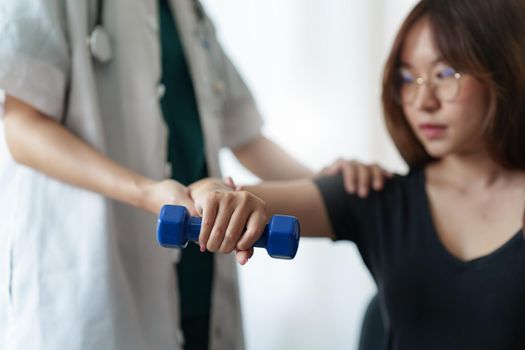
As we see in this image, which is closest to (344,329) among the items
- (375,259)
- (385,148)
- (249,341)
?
(249,341)

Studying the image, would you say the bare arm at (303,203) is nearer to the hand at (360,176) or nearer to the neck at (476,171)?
the hand at (360,176)

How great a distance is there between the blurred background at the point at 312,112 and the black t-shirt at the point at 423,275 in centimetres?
69

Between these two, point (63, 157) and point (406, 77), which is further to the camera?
point (406, 77)

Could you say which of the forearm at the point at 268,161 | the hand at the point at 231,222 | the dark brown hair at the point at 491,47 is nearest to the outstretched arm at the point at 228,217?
the hand at the point at 231,222

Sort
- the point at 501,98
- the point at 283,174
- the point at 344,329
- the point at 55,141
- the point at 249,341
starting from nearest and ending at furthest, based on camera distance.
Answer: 1. the point at 55,141
2. the point at 501,98
3. the point at 283,174
4. the point at 249,341
5. the point at 344,329

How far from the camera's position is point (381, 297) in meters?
1.05

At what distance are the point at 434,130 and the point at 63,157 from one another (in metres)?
0.57

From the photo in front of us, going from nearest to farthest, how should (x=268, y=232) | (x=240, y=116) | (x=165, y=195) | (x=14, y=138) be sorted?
(x=268, y=232), (x=165, y=195), (x=14, y=138), (x=240, y=116)

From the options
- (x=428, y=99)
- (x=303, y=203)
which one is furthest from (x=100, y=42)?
(x=428, y=99)

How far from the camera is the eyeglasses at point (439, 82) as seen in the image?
939mm

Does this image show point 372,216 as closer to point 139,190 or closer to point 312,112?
point 139,190

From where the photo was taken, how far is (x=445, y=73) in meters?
0.94

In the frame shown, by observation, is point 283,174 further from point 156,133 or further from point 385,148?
point 385,148

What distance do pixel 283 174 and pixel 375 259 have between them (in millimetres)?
328
